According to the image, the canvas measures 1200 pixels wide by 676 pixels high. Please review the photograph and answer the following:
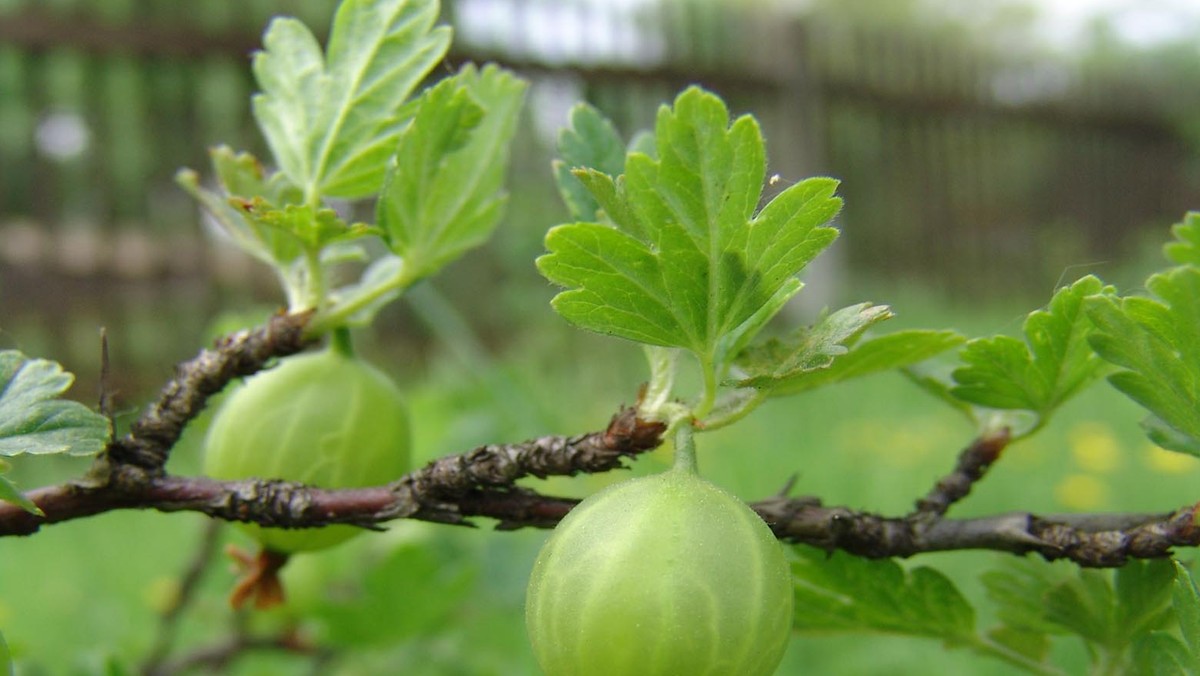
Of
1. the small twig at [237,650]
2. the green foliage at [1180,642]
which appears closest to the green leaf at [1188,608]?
the green foliage at [1180,642]

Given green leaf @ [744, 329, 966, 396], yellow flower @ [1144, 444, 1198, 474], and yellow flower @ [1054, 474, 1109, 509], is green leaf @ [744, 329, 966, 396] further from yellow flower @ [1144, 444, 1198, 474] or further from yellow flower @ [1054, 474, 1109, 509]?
yellow flower @ [1144, 444, 1198, 474]

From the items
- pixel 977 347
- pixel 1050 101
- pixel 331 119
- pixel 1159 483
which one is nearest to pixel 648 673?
pixel 977 347

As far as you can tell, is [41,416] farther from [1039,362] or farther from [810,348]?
[1039,362]

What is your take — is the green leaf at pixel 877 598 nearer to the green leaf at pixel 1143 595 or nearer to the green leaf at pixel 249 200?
the green leaf at pixel 1143 595

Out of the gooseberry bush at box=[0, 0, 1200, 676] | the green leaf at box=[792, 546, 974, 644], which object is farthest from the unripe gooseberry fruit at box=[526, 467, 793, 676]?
the green leaf at box=[792, 546, 974, 644]

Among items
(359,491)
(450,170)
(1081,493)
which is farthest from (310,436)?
(1081,493)

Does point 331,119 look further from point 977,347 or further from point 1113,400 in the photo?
point 1113,400
